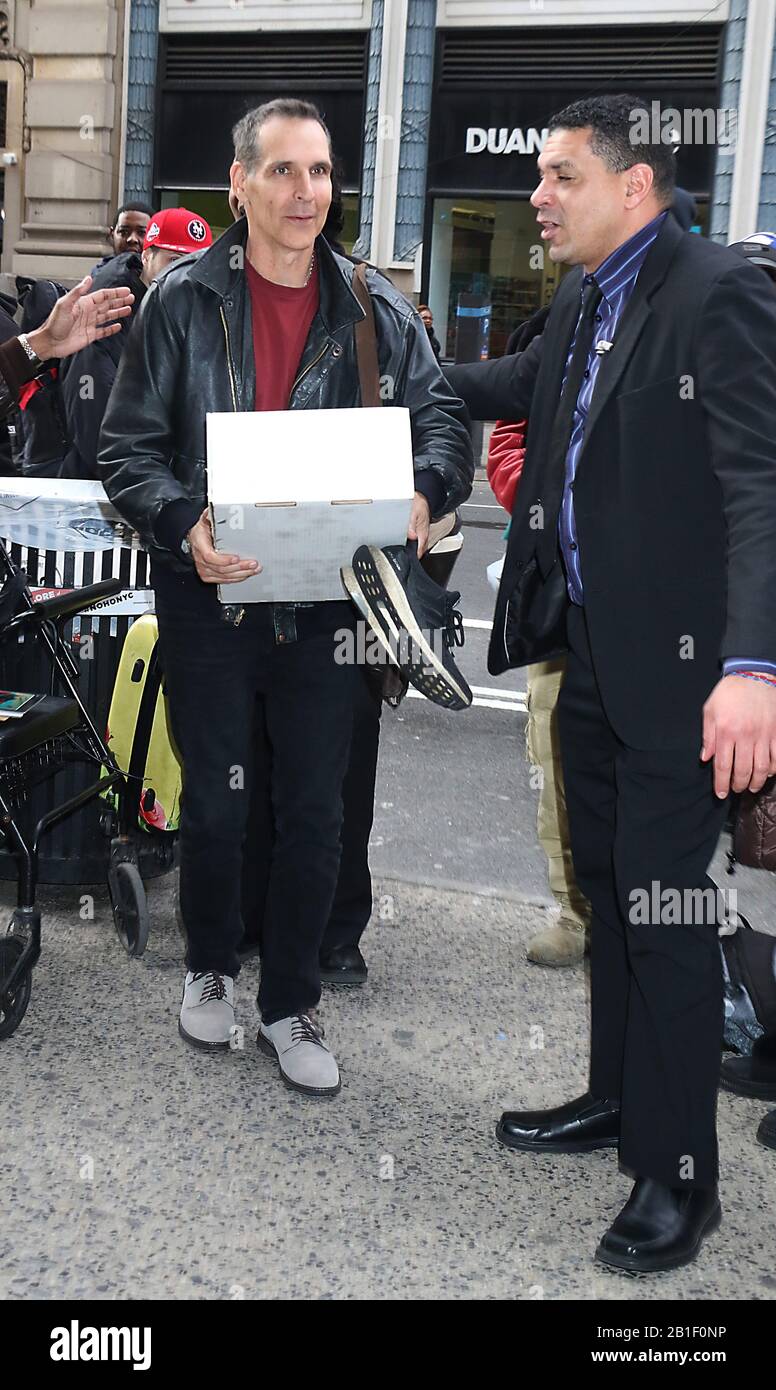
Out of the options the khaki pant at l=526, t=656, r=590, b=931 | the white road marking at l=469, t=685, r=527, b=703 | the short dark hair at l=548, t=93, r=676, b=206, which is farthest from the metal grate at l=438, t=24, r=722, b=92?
the short dark hair at l=548, t=93, r=676, b=206

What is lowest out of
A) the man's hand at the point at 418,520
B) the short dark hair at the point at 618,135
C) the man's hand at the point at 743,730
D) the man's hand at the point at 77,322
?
the man's hand at the point at 743,730

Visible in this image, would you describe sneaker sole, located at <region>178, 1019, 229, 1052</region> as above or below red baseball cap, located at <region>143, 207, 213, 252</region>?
below

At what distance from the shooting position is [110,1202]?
2906 millimetres

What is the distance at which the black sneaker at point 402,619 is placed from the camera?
3021mm

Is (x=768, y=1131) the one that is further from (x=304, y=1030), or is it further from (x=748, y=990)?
(x=304, y=1030)

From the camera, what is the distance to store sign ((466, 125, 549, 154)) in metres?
18.3

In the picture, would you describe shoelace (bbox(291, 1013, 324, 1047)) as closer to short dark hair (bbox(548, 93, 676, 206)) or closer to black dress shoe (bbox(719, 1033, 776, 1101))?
black dress shoe (bbox(719, 1033, 776, 1101))

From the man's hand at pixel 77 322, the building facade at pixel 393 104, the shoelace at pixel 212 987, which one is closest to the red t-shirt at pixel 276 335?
the man's hand at pixel 77 322

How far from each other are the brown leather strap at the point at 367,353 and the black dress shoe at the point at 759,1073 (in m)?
1.79

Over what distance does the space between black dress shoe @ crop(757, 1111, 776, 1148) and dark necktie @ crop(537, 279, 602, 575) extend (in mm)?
1400

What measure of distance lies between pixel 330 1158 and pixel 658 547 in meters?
1.49

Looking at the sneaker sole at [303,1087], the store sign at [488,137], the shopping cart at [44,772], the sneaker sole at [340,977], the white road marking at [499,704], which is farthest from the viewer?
the store sign at [488,137]

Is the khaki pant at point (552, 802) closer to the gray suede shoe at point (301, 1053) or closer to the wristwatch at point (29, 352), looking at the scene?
the gray suede shoe at point (301, 1053)
